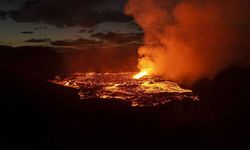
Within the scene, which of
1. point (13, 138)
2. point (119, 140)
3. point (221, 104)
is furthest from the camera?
point (221, 104)

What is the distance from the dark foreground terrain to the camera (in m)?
24.2

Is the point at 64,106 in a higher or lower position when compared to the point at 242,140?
higher

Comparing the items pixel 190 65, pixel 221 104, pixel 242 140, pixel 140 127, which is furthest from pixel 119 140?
pixel 190 65

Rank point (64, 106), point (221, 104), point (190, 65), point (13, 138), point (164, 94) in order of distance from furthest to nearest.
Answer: point (190, 65) → point (164, 94) → point (221, 104) → point (64, 106) → point (13, 138)

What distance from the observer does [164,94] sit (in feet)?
122

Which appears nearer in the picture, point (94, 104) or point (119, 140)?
point (119, 140)

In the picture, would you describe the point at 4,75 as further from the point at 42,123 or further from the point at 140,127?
the point at 140,127

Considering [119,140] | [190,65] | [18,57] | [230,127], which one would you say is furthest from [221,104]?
[18,57]

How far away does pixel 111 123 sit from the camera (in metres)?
27.3

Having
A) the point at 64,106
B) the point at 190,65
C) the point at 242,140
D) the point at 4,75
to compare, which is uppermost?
the point at 190,65

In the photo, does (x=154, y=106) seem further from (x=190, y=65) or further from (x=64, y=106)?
(x=190, y=65)

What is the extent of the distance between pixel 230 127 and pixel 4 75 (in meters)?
23.4

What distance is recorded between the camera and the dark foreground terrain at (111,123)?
24.2m

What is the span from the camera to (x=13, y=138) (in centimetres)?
2334
